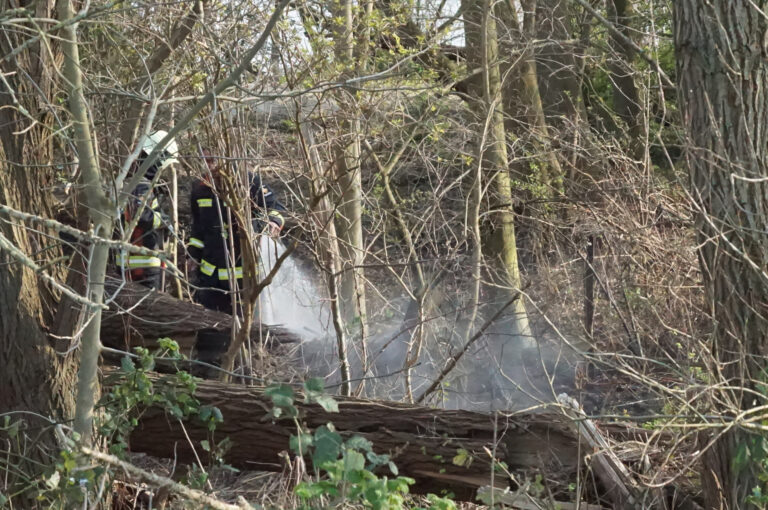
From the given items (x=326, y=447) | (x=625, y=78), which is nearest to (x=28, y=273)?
(x=326, y=447)

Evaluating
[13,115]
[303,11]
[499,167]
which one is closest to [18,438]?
[13,115]

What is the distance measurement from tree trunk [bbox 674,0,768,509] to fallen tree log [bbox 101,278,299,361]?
3572mm

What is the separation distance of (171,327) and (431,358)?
2061 mm

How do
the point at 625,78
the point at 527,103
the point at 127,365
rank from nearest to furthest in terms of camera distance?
the point at 127,365 → the point at 527,103 → the point at 625,78

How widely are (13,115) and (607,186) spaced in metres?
Answer: 4.75

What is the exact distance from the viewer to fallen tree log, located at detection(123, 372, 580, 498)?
425 centimetres

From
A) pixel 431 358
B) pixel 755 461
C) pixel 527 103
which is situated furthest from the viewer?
pixel 527 103

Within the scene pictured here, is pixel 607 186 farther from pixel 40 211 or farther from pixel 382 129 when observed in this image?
pixel 40 211

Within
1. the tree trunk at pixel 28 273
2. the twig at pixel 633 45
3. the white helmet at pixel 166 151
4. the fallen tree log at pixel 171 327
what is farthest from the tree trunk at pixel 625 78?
the tree trunk at pixel 28 273

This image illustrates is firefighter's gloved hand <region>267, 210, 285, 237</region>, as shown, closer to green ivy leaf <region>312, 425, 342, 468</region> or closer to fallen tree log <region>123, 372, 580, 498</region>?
fallen tree log <region>123, 372, 580, 498</region>

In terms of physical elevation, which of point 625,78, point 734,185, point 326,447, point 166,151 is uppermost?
point 625,78

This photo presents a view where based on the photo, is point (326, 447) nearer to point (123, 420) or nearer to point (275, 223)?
point (123, 420)

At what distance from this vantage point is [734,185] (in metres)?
3.64

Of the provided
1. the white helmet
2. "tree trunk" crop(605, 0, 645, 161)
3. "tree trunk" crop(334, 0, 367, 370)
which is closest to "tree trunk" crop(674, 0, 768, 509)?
"tree trunk" crop(334, 0, 367, 370)
